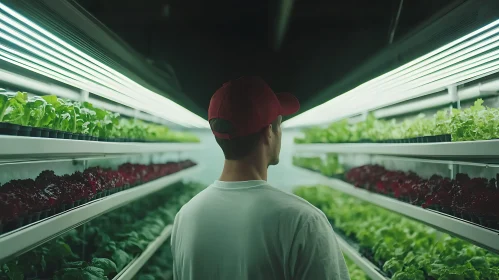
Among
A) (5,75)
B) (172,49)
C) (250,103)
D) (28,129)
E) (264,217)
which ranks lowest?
(264,217)

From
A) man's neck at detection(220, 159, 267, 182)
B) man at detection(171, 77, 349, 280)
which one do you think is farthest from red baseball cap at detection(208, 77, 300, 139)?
man's neck at detection(220, 159, 267, 182)

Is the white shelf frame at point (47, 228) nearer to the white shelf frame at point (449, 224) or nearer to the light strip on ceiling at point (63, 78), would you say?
the light strip on ceiling at point (63, 78)

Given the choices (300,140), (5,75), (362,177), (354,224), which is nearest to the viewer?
(5,75)

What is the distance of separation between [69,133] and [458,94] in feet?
10.5

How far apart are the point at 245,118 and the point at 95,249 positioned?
2.47m

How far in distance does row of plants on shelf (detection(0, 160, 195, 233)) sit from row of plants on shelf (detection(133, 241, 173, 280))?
60.2 inches

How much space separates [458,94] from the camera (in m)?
3.45

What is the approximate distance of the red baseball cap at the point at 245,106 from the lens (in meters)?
1.59

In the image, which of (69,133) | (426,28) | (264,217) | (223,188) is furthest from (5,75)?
(426,28)

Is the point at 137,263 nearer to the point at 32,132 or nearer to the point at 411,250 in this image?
the point at 32,132

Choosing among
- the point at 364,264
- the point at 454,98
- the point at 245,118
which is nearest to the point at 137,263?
the point at 364,264

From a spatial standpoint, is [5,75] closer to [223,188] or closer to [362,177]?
[223,188]

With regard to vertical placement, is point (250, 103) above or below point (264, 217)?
above

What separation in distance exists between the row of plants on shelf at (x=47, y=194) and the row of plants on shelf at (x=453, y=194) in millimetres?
2203
